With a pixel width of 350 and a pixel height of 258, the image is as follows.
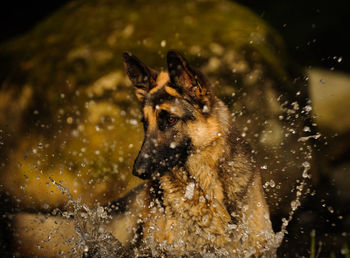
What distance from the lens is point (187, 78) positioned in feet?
8.59

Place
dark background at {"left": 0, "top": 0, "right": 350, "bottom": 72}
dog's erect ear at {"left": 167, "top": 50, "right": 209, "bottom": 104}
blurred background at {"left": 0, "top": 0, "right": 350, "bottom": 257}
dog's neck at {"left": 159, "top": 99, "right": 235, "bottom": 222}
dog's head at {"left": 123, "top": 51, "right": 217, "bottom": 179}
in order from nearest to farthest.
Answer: dog's erect ear at {"left": 167, "top": 50, "right": 209, "bottom": 104}
dog's head at {"left": 123, "top": 51, "right": 217, "bottom": 179}
dog's neck at {"left": 159, "top": 99, "right": 235, "bottom": 222}
blurred background at {"left": 0, "top": 0, "right": 350, "bottom": 257}
dark background at {"left": 0, "top": 0, "right": 350, "bottom": 72}

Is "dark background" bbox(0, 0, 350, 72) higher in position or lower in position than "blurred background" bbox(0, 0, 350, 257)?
higher

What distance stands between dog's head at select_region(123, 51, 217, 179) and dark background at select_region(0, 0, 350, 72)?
2.56m

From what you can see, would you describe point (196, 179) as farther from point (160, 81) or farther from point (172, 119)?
point (160, 81)

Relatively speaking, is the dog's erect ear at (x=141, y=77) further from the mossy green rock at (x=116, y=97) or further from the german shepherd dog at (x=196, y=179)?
the mossy green rock at (x=116, y=97)

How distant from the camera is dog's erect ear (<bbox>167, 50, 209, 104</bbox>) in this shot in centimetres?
248

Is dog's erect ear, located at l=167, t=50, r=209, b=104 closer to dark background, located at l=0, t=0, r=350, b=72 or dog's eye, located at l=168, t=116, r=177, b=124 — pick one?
dog's eye, located at l=168, t=116, r=177, b=124

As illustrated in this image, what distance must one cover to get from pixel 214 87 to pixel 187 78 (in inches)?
66.8

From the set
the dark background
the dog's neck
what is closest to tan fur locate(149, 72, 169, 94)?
the dog's neck

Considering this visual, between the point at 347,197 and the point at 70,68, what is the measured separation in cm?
418

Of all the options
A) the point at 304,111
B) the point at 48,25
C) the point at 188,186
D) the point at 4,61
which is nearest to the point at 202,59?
the point at 304,111

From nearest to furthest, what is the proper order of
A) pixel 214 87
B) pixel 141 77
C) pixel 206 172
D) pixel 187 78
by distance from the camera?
pixel 187 78 < pixel 206 172 < pixel 141 77 < pixel 214 87

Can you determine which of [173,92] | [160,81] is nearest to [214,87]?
[160,81]

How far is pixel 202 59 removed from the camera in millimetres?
4355
